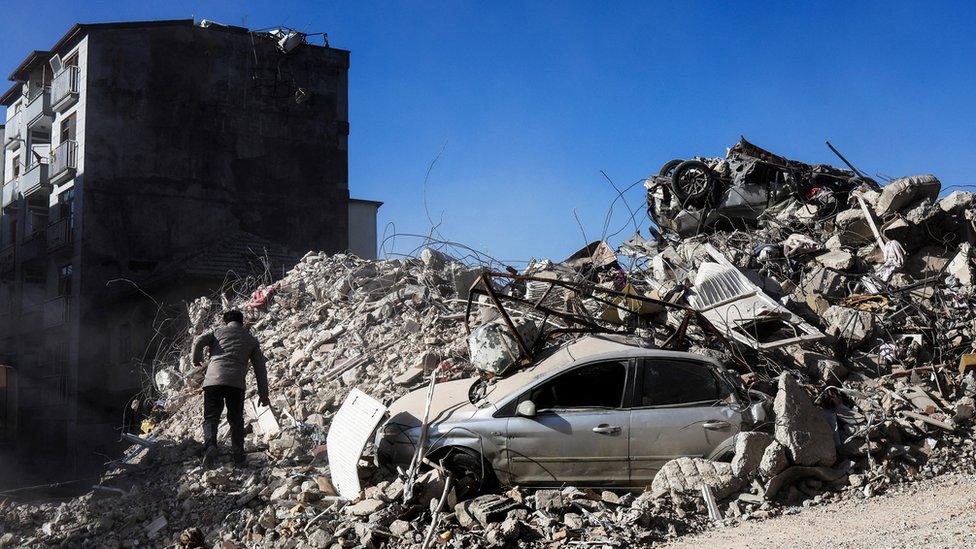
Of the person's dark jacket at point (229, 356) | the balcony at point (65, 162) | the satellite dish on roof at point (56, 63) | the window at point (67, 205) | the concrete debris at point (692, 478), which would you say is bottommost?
the concrete debris at point (692, 478)

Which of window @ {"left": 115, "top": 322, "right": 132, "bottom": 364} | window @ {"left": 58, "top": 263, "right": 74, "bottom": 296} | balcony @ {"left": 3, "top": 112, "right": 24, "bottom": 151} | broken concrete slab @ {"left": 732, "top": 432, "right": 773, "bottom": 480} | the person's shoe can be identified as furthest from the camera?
balcony @ {"left": 3, "top": 112, "right": 24, "bottom": 151}

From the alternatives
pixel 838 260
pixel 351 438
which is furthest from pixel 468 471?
pixel 838 260

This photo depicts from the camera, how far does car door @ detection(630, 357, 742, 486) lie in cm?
772

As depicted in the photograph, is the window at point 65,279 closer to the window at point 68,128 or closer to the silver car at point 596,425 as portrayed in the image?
the window at point 68,128

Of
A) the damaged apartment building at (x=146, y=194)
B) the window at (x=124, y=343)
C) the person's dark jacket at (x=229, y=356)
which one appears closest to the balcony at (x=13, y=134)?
the damaged apartment building at (x=146, y=194)

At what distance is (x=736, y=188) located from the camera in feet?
52.5

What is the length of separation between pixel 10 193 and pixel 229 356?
31.4m

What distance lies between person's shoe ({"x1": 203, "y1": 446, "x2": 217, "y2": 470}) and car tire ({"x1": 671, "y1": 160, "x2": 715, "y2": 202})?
32.9 ft

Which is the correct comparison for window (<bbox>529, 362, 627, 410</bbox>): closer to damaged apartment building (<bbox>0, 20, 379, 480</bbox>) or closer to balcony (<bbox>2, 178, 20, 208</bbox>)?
damaged apartment building (<bbox>0, 20, 379, 480</bbox>)

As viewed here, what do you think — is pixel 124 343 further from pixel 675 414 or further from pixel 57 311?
pixel 675 414

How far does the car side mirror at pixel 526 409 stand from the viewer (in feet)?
25.5

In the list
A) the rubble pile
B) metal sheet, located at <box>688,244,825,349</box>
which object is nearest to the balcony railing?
the rubble pile

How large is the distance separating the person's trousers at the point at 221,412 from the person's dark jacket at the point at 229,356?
0.30 feet

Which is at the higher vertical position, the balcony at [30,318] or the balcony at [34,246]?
the balcony at [34,246]
